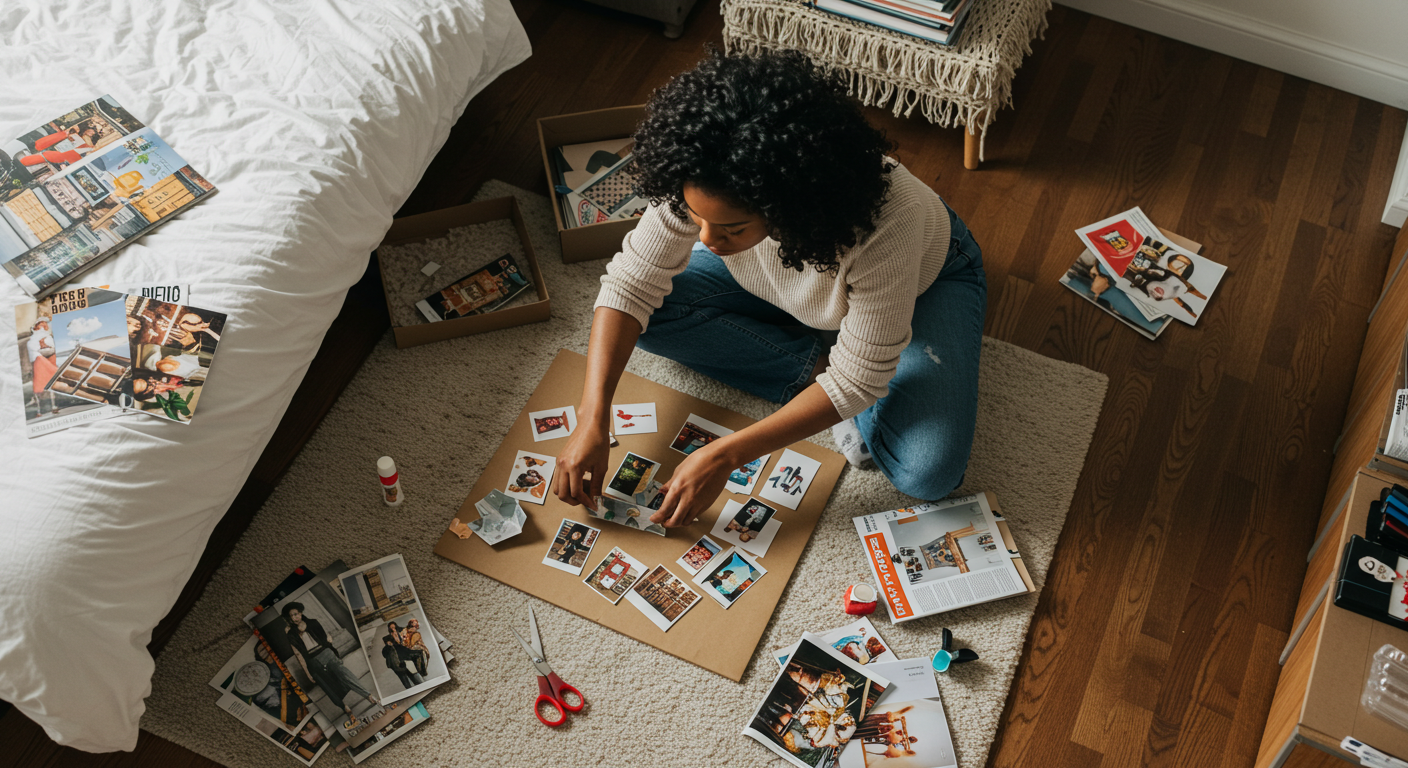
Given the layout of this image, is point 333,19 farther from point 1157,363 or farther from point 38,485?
point 1157,363

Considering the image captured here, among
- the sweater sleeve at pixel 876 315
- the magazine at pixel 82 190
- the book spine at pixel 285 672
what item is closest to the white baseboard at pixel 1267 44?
the sweater sleeve at pixel 876 315

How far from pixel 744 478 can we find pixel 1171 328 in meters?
1.05

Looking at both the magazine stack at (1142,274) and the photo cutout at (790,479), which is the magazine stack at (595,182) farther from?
the magazine stack at (1142,274)

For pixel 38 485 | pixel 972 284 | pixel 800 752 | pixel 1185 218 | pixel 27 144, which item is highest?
pixel 27 144

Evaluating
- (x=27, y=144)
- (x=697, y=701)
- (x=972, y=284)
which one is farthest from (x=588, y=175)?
(x=697, y=701)

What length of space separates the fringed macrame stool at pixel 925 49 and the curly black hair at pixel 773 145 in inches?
37.8

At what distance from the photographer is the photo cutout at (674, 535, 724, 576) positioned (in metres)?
1.83

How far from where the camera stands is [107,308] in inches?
60.9

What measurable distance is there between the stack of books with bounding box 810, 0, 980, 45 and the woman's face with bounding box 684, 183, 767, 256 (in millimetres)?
1041

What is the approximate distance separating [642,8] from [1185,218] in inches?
59.6

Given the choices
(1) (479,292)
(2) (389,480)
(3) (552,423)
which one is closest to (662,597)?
(3) (552,423)

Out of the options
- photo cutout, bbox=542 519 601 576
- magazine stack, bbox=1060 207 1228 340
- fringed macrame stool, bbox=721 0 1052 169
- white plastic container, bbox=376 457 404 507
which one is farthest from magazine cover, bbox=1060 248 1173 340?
white plastic container, bbox=376 457 404 507

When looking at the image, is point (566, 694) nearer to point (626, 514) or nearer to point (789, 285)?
point (626, 514)

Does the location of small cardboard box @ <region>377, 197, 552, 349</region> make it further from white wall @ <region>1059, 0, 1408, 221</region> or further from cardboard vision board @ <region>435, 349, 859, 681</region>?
white wall @ <region>1059, 0, 1408, 221</region>
